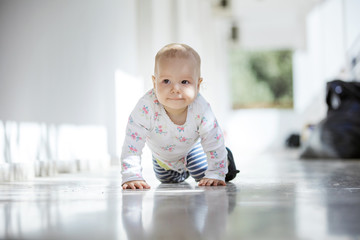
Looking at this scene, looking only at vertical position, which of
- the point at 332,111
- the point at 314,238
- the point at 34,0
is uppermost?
the point at 34,0

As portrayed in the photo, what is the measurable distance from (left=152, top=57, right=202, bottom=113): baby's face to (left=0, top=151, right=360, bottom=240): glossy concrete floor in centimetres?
30

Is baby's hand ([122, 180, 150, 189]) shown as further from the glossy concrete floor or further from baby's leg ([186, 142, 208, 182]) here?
baby's leg ([186, 142, 208, 182])

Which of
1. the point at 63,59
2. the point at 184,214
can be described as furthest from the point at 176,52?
the point at 63,59

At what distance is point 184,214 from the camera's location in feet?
3.08

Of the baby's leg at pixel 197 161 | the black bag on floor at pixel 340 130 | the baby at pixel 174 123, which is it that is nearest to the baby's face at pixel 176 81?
the baby at pixel 174 123

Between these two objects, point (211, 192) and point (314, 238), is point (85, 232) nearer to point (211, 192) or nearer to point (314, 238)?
point (314, 238)

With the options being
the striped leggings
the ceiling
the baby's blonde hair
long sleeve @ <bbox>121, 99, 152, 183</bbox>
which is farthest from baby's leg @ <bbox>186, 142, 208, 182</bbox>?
the ceiling

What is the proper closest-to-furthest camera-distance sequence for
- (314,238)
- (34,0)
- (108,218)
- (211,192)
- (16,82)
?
(314,238) < (108,218) < (211,192) < (16,82) < (34,0)

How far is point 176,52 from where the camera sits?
1518 mm

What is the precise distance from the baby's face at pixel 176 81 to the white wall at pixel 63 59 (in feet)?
2.49

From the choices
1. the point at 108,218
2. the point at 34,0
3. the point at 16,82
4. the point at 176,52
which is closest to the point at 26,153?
the point at 16,82

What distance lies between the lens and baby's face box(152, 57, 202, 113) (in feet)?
4.93

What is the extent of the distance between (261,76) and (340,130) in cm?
911

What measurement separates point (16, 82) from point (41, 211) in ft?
3.76
